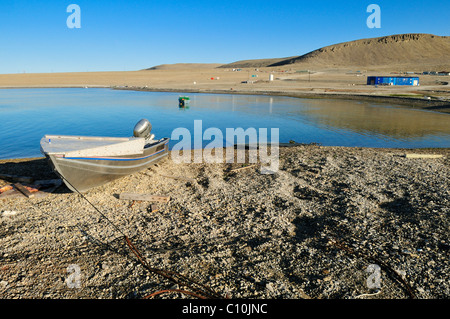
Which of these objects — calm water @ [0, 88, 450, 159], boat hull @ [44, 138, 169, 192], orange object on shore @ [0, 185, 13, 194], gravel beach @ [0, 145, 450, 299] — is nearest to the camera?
gravel beach @ [0, 145, 450, 299]

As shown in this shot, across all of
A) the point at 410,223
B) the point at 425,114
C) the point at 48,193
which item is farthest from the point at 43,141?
the point at 425,114

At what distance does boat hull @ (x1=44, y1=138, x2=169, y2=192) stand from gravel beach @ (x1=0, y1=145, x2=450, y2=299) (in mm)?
519

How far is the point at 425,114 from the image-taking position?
3706cm

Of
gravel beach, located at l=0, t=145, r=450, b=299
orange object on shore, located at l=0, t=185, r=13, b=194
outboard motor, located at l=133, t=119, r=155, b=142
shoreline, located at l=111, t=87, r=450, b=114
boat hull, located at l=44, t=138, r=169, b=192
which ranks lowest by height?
gravel beach, located at l=0, t=145, r=450, b=299

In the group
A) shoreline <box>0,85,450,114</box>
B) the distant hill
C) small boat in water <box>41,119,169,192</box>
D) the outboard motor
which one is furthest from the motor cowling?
the distant hill

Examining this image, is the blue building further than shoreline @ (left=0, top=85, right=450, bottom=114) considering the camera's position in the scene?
Yes

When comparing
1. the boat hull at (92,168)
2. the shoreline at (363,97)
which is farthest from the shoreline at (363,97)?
the boat hull at (92,168)

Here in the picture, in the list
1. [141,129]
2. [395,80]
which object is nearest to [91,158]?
[141,129]

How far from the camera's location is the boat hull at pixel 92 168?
10086 millimetres

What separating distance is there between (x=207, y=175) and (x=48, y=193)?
266 inches

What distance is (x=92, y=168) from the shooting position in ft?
36.0

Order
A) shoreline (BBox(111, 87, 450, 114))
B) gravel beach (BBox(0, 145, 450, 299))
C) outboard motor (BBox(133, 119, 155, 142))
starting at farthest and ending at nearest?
shoreline (BBox(111, 87, 450, 114)), outboard motor (BBox(133, 119, 155, 142)), gravel beach (BBox(0, 145, 450, 299))

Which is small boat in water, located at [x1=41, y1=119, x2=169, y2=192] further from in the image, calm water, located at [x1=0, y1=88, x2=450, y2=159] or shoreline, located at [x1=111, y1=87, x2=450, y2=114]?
shoreline, located at [x1=111, y1=87, x2=450, y2=114]

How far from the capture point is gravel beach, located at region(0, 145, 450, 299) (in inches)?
236
